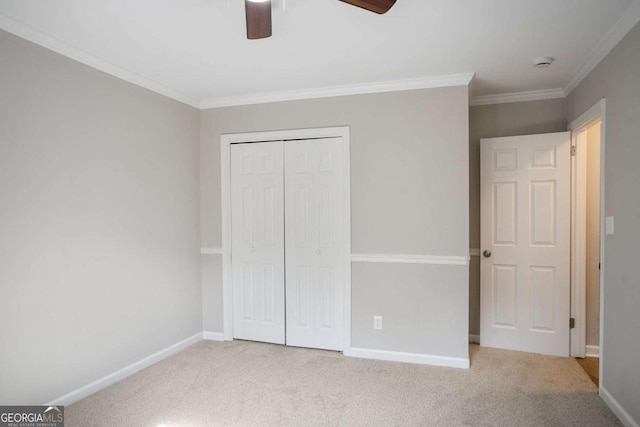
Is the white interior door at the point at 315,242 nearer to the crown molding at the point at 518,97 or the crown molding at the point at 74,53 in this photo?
the crown molding at the point at 74,53

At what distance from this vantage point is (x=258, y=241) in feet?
11.4

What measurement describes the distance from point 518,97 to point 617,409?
2.61 m

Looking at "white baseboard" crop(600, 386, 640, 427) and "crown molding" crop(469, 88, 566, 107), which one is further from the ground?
"crown molding" crop(469, 88, 566, 107)

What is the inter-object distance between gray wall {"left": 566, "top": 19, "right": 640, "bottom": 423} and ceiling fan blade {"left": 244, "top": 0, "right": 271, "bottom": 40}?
2.04m

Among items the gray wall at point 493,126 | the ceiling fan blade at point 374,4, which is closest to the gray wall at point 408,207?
the gray wall at point 493,126

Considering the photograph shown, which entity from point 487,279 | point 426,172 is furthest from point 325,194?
point 487,279

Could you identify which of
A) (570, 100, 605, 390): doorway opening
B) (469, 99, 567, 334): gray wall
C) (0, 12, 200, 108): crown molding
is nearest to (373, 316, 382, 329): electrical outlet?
(469, 99, 567, 334): gray wall

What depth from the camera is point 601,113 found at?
2451 millimetres

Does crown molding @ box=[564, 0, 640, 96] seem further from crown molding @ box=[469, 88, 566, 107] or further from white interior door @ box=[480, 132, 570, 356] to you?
white interior door @ box=[480, 132, 570, 356]

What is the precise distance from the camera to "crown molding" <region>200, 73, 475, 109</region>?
9.50 ft

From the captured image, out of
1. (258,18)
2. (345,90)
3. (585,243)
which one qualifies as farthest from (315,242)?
(585,243)

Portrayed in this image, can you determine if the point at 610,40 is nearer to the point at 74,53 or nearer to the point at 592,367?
the point at 592,367

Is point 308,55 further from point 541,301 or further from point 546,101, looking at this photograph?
point 541,301

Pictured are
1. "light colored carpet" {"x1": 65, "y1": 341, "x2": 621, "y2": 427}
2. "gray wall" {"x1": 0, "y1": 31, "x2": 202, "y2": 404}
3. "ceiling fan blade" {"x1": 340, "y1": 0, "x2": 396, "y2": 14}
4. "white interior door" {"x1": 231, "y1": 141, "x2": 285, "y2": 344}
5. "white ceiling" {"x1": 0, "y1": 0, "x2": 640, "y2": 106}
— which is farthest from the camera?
"white interior door" {"x1": 231, "y1": 141, "x2": 285, "y2": 344}
